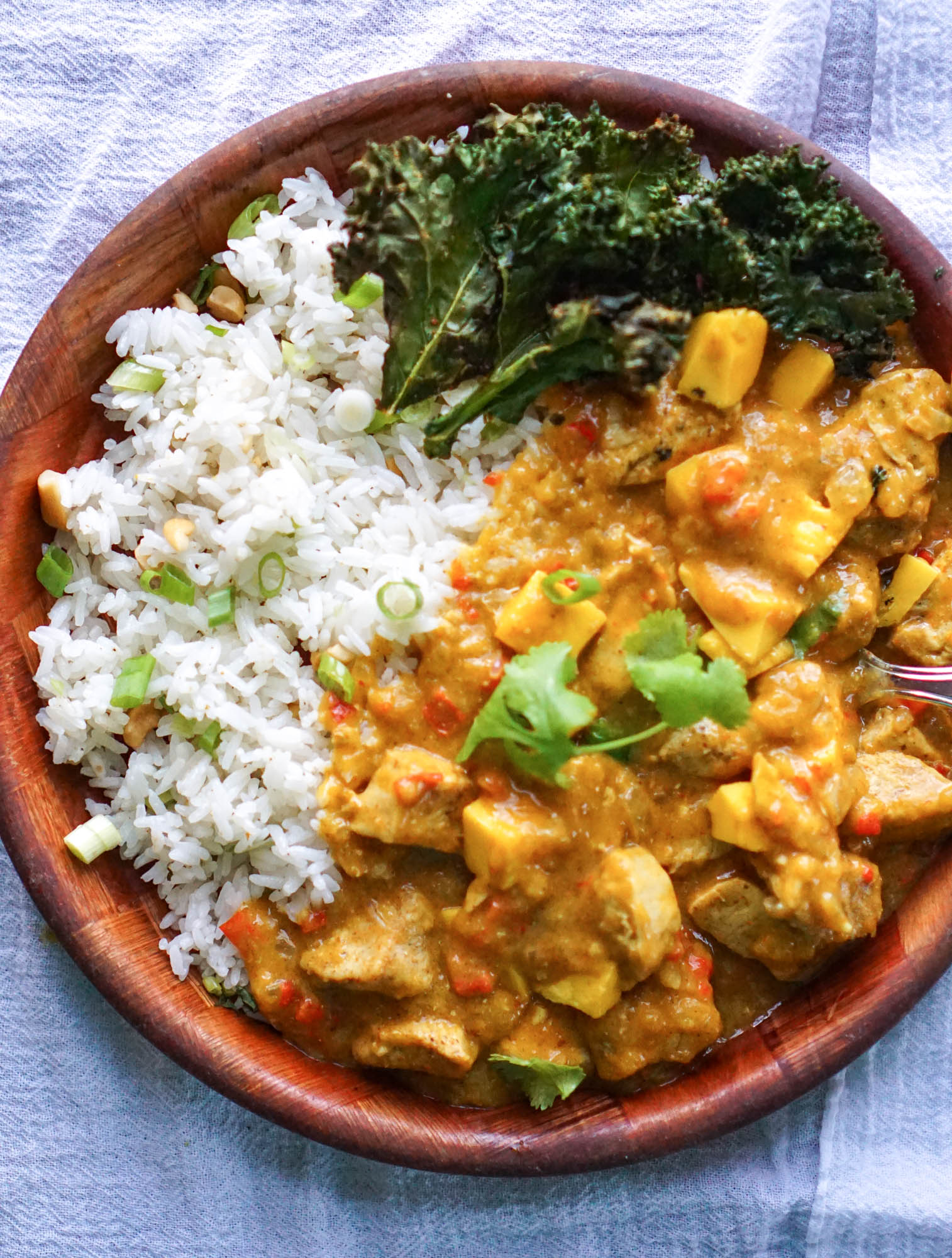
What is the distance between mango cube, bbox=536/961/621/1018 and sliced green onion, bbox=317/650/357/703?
1.12 metres

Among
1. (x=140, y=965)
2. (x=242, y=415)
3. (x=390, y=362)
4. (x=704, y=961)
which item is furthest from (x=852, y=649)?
(x=140, y=965)

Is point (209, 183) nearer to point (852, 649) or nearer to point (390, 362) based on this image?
point (390, 362)

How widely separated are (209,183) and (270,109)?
0.79 m

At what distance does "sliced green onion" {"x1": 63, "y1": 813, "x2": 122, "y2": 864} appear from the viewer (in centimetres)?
346

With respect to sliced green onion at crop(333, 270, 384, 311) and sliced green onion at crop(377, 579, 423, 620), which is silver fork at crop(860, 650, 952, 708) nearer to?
sliced green onion at crop(377, 579, 423, 620)

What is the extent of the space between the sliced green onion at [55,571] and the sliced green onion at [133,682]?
35cm

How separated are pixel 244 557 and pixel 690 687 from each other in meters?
1.49

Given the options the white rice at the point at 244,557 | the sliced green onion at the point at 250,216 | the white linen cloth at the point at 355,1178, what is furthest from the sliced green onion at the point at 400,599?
the white linen cloth at the point at 355,1178

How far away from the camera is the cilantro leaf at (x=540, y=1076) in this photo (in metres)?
3.29

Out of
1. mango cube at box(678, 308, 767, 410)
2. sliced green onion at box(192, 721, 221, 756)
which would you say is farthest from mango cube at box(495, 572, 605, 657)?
sliced green onion at box(192, 721, 221, 756)

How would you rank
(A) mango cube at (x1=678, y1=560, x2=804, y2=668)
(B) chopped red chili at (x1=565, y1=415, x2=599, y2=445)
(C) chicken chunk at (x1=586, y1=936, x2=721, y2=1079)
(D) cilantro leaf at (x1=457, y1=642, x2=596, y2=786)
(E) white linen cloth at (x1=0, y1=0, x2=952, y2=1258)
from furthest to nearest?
(E) white linen cloth at (x1=0, y1=0, x2=952, y2=1258) < (B) chopped red chili at (x1=565, y1=415, x2=599, y2=445) < (C) chicken chunk at (x1=586, y1=936, x2=721, y2=1079) < (A) mango cube at (x1=678, y1=560, x2=804, y2=668) < (D) cilantro leaf at (x1=457, y1=642, x2=596, y2=786)

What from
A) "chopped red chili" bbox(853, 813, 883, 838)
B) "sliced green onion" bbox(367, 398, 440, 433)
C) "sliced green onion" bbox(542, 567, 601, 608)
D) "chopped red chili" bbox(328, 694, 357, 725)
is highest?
"sliced green onion" bbox(367, 398, 440, 433)

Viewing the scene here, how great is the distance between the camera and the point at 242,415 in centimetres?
345

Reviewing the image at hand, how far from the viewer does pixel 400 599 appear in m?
3.37
